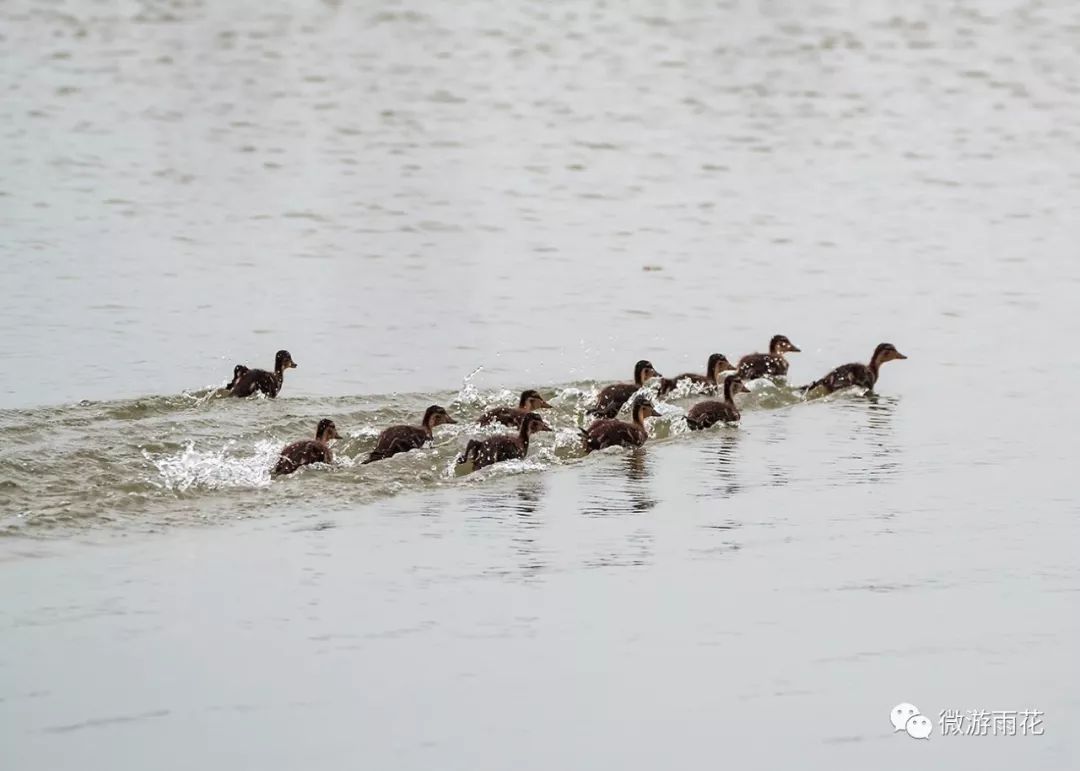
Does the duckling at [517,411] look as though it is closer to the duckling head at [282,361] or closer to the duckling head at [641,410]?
the duckling head at [641,410]

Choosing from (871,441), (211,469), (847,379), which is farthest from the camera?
(847,379)

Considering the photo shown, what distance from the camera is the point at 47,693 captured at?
657cm

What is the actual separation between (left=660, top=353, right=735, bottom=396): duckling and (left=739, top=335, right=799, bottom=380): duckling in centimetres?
13

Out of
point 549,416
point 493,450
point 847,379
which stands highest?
point 847,379

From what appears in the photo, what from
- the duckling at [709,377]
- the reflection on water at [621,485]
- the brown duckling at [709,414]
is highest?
the duckling at [709,377]

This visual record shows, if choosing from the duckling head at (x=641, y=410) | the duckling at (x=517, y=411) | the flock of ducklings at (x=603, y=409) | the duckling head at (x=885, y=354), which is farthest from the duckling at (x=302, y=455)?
the duckling head at (x=885, y=354)

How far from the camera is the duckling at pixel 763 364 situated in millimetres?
12164

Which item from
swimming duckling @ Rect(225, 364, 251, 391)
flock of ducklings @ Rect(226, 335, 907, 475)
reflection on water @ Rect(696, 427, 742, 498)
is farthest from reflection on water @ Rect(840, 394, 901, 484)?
swimming duckling @ Rect(225, 364, 251, 391)

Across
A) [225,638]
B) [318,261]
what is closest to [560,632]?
[225,638]

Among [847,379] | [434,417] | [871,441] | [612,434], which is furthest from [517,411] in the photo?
[847,379]

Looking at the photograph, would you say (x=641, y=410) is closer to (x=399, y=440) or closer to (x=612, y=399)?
(x=612, y=399)

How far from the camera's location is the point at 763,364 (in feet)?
40.3

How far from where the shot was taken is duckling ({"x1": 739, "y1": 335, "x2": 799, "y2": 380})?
1216cm

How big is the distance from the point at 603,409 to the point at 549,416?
334 millimetres
